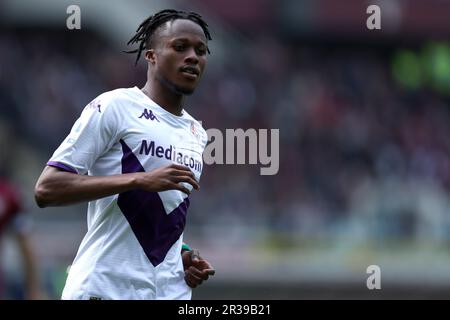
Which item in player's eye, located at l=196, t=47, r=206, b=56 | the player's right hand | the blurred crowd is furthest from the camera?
the blurred crowd

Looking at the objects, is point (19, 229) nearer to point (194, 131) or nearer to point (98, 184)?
point (194, 131)

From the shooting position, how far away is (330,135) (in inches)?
800

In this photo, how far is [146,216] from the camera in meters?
4.79

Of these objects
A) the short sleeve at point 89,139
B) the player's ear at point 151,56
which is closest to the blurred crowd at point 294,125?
the player's ear at point 151,56

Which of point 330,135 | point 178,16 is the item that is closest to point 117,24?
point 330,135

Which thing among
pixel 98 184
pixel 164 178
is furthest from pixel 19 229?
pixel 164 178

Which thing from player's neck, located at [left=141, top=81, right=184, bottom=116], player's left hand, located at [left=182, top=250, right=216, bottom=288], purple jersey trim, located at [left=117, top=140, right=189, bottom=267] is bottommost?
player's left hand, located at [left=182, top=250, right=216, bottom=288]

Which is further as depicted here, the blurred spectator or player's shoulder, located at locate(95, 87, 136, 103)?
the blurred spectator

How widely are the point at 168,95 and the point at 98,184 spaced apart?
2.45 ft

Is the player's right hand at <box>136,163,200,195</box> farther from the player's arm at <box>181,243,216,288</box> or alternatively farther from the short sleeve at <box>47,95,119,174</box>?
the player's arm at <box>181,243,216,288</box>

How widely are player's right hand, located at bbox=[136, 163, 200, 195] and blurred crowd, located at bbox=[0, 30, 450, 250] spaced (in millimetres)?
11219

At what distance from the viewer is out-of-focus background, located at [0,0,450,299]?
15625 mm

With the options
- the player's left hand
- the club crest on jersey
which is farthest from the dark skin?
the club crest on jersey
